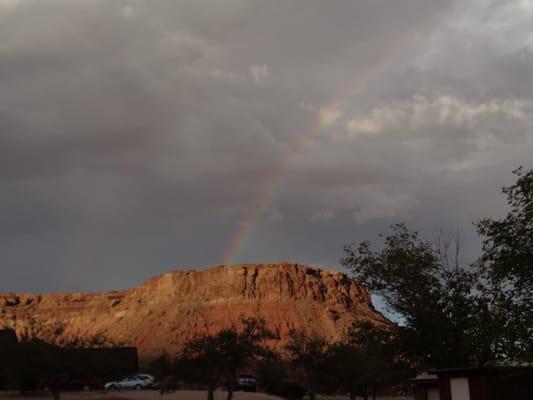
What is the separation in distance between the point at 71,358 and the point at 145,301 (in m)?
123

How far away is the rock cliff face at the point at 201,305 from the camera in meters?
144

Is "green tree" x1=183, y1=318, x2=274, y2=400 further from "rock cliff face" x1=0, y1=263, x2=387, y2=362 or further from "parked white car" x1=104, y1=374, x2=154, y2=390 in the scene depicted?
"rock cliff face" x1=0, y1=263, x2=387, y2=362

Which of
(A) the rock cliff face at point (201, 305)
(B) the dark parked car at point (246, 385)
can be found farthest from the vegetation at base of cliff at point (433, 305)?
(A) the rock cliff face at point (201, 305)

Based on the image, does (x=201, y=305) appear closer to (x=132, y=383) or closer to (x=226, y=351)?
(x=132, y=383)

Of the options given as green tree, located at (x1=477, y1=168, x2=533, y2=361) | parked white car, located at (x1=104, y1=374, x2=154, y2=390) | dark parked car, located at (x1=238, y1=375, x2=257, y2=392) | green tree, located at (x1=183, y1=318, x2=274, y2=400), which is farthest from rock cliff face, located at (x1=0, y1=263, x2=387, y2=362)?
green tree, located at (x1=477, y1=168, x2=533, y2=361)

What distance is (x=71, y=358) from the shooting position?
44625 mm

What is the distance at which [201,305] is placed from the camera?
155m

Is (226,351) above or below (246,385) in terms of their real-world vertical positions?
above

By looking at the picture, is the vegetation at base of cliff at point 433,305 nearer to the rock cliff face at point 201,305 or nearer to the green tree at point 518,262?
the green tree at point 518,262

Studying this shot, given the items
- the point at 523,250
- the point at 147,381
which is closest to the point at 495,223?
the point at 523,250

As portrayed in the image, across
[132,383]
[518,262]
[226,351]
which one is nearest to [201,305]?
[132,383]

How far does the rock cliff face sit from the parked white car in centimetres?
5366

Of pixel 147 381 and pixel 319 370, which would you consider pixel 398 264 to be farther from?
pixel 147 381

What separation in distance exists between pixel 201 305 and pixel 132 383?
77497 millimetres
